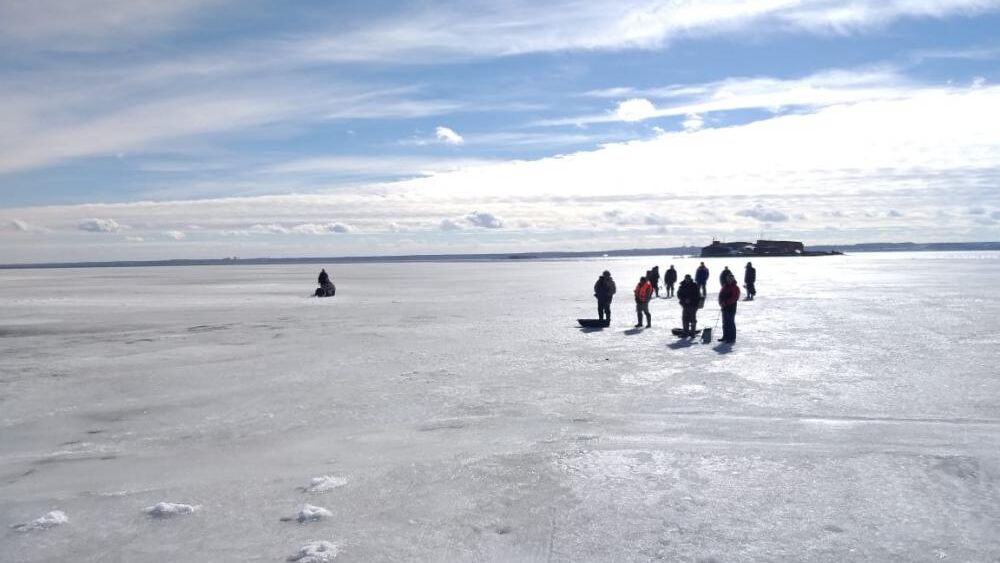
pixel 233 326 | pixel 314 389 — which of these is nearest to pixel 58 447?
pixel 314 389

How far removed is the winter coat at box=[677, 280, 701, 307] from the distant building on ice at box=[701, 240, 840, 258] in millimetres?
122338

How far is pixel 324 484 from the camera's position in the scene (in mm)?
6117

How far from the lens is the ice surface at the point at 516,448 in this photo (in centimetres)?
504

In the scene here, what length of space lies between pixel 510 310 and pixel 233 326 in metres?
7.81

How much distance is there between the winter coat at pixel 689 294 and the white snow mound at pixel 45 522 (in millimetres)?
11668

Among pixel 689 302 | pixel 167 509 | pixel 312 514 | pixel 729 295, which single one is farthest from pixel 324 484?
pixel 689 302

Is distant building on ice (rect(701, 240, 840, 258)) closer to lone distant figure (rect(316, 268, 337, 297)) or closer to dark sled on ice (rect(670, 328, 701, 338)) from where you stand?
lone distant figure (rect(316, 268, 337, 297))

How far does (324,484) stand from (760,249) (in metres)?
134

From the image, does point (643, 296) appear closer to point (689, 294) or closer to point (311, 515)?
point (689, 294)

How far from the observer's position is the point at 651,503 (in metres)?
5.62

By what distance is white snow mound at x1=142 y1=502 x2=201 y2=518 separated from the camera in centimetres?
554

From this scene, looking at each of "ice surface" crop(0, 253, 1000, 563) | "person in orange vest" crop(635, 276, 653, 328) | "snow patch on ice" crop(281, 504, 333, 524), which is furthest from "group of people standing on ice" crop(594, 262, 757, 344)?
"snow patch on ice" crop(281, 504, 333, 524)

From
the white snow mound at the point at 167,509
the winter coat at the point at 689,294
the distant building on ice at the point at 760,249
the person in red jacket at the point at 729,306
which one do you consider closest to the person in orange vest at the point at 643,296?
the winter coat at the point at 689,294

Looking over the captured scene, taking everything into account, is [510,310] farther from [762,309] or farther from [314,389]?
[314,389]
